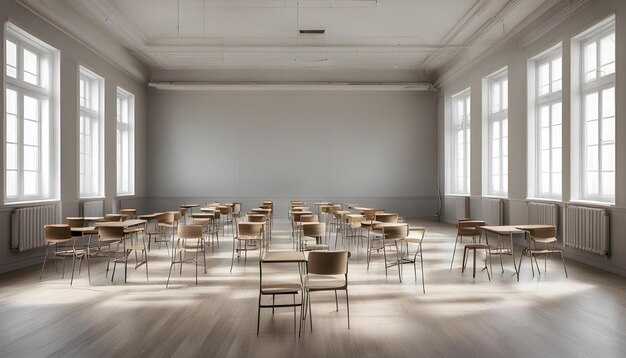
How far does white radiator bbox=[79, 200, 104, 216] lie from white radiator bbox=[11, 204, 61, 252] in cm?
147

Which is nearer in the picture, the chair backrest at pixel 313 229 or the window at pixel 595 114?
the chair backrest at pixel 313 229

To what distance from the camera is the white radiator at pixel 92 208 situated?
37.8ft

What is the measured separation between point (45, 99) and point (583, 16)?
11.0 meters

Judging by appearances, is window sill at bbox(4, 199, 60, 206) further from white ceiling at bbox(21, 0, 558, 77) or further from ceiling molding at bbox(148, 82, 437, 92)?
ceiling molding at bbox(148, 82, 437, 92)

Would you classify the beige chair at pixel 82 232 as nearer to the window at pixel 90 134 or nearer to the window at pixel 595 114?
the window at pixel 90 134

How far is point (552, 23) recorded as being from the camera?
10141 mm

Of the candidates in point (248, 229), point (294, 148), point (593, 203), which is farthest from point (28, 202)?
point (593, 203)

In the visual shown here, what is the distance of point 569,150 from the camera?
9.59m

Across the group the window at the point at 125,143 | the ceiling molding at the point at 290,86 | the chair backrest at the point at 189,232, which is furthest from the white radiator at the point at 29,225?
the ceiling molding at the point at 290,86

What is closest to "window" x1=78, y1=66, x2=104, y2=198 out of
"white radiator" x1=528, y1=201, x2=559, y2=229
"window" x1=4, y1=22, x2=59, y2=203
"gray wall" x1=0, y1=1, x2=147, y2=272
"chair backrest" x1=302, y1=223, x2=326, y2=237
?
"gray wall" x1=0, y1=1, x2=147, y2=272

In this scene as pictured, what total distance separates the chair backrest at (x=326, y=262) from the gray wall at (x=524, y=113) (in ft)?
19.0

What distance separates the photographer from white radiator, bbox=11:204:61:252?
8.58 metres

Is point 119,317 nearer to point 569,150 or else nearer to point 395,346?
point 395,346

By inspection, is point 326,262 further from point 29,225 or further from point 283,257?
point 29,225
